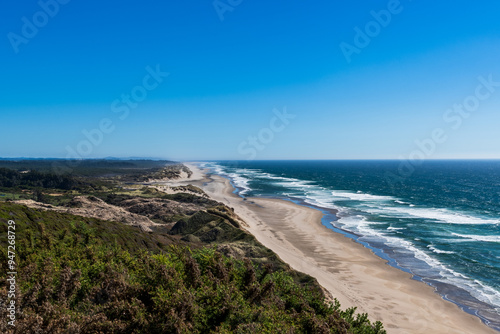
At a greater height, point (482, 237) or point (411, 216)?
point (411, 216)

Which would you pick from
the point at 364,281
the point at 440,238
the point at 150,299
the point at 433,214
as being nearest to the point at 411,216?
the point at 433,214

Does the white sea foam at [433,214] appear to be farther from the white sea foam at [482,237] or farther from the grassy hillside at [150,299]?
the grassy hillside at [150,299]

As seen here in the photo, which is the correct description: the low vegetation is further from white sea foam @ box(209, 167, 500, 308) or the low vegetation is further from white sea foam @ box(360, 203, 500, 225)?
white sea foam @ box(360, 203, 500, 225)

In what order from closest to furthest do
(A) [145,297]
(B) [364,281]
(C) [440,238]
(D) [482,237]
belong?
1. (A) [145,297]
2. (B) [364,281]
3. (C) [440,238]
4. (D) [482,237]

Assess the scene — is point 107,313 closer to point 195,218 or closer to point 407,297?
point 407,297

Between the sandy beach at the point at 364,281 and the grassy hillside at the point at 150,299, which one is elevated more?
the grassy hillside at the point at 150,299

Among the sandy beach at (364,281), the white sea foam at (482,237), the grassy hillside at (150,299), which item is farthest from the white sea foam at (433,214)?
the grassy hillside at (150,299)

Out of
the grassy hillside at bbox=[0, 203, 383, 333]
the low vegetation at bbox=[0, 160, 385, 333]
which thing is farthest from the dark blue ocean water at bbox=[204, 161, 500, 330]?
the grassy hillside at bbox=[0, 203, 383, 333]

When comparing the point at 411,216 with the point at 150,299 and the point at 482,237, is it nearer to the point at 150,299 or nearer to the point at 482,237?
the point at 482,237

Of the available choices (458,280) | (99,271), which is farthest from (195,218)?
(458,280)
